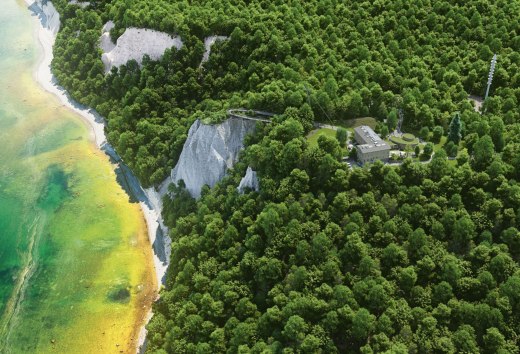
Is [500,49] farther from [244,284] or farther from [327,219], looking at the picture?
[244,284]

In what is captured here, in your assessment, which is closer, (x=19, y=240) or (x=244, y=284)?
(x=244, y=284)

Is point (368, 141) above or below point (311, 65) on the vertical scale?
below

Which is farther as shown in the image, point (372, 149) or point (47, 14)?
point (47, 14)

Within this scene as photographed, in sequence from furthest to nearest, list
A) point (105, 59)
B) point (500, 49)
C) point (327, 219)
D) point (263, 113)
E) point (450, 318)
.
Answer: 1. point (105, 59)
2. point (500, 49)
3. point (263, 113)
4. point (327, 219)
5. point (450, 318)

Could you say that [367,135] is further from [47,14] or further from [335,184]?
[47,14]

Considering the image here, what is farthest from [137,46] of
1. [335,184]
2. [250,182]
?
[335,184]

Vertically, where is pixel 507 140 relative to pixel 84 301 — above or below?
above

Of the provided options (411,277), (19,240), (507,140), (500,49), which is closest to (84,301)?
(19,240)

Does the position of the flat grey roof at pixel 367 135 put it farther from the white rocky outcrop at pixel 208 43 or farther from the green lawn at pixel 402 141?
the white rocky outcrop at pixel 208 43
